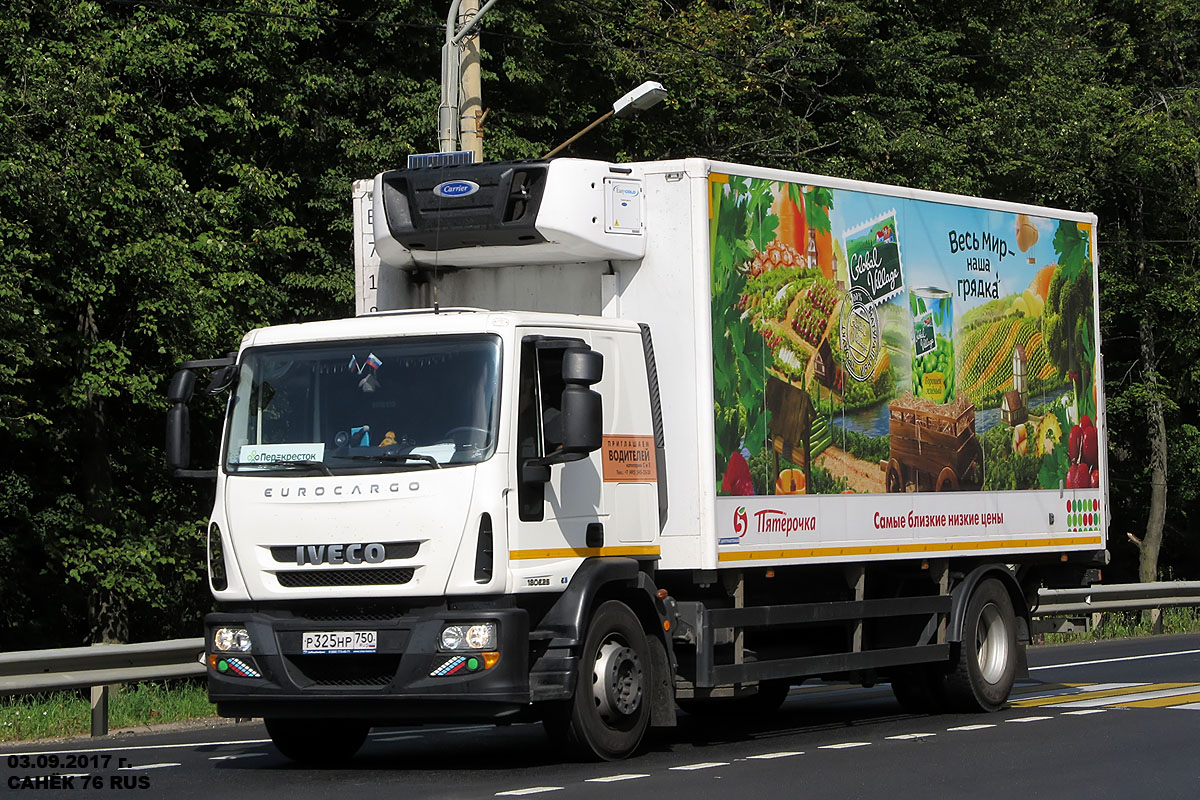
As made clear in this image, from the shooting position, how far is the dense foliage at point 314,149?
22.9 meters

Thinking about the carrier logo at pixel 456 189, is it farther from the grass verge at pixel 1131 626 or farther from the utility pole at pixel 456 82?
the grass verge at pixel 1131 626

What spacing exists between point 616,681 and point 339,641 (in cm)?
162

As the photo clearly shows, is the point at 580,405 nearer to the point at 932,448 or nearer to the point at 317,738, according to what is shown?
the point at 317,738

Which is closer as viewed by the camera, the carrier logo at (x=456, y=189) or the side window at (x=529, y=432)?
the side window at (x=529, y=432)

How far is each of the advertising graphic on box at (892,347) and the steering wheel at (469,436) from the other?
1815mm

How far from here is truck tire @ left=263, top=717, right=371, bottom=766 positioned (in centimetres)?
1112

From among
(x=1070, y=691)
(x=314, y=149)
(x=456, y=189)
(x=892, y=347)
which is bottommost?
(x=1070, y=691)

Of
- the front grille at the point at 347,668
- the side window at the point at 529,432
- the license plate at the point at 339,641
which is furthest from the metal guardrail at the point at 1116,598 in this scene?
the license plate at the point at 339,641

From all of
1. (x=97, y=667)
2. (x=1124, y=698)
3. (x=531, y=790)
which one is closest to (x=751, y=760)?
(x=531, y=790)

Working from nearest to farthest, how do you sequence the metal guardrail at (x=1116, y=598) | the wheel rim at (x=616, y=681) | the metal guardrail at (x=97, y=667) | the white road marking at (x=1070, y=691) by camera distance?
the wheel rim at (x=616, y=681) → the metal guardrail at (x=97, y=667) → the white road marking at (x=1070, y=691) → the metal guardrail at (x=1116, y=598)

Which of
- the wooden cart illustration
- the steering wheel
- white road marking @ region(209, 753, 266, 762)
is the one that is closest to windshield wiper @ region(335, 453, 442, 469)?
the steering wheel

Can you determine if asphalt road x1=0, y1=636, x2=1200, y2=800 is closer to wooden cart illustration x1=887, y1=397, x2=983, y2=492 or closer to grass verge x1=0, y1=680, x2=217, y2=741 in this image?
grass verge x1=0, y1=680, x2=217, y2=741

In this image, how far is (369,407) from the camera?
10.2 m
